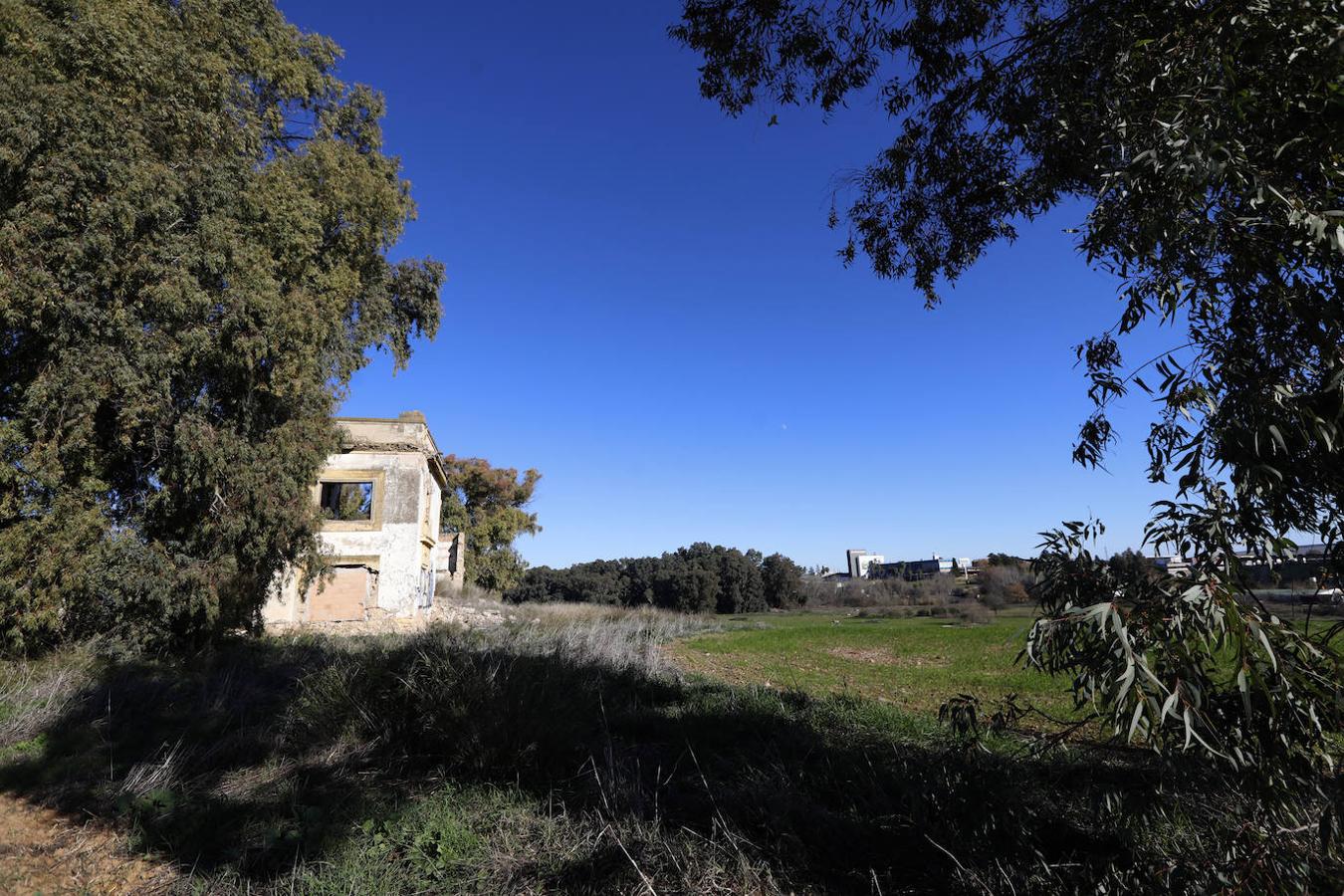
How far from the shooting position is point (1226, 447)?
2004 mm

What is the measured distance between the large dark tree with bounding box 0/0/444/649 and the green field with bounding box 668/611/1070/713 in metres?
9.55

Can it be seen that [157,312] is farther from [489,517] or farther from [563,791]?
[489,517]

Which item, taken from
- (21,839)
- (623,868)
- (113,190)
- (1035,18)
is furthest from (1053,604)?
(113,190)

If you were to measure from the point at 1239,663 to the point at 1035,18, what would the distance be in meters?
5.37

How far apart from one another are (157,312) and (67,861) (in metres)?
8.23

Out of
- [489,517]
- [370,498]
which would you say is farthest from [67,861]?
[489,517]

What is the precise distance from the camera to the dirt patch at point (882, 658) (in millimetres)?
18203

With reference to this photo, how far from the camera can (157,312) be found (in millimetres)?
9664

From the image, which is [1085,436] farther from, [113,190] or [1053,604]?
[113,190]

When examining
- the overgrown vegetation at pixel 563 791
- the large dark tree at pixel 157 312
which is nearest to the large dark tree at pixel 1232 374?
the overgrown vegetation at pixel 563 791

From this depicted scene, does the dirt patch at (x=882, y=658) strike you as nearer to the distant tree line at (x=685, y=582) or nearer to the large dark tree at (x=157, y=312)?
the large dark tree at (x=157, y=312)

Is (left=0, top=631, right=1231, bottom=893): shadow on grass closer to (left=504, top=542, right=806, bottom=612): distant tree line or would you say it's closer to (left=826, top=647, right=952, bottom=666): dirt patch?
(left=826, top=647, right=952, bottom=666): dirt patch

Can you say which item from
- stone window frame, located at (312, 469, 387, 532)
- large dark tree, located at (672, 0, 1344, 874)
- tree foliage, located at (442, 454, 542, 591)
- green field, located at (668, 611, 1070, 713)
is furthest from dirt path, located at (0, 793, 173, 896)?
tree foliage, located at (442, 454, 542, 591)

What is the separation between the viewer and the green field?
→ 11.6 m
